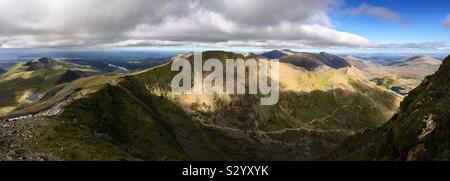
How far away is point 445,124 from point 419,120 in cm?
2264
